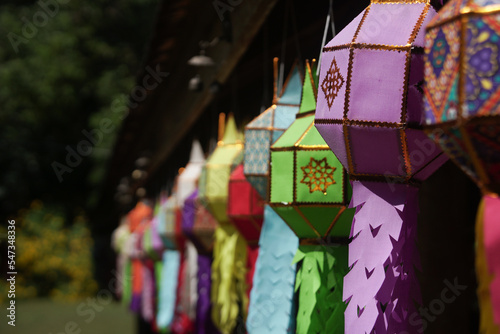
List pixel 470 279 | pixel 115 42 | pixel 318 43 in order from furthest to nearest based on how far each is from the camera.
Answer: pixel 115 42 → pixel 318 43 → pixel 470 279

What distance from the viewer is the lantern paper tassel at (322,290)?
296 centimetres

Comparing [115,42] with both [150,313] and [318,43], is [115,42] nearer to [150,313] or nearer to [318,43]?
[150,313]

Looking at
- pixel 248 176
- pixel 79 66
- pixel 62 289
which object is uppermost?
pixel 79 66

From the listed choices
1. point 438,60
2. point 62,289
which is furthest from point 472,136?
point 62,289

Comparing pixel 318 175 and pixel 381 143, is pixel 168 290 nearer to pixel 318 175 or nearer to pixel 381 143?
pixel 318 175

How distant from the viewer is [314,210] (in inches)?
118

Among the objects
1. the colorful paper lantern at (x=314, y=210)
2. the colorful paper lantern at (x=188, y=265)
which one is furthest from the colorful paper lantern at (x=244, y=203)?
the colorful paper lantern at (x=188, y=265)

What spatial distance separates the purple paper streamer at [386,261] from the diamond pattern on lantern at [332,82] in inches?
10.6

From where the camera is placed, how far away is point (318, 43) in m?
4.72

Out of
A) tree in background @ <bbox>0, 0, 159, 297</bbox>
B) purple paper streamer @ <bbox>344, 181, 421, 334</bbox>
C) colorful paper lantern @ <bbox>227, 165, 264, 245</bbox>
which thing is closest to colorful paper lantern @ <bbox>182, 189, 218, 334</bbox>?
colorful paper lantern @ <bbox>227, 165, 264, 245</bbox>

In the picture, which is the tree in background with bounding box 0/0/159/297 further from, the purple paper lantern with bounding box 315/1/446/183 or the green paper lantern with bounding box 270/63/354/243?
the purple paper lantern with bounding box 315/1/446/183

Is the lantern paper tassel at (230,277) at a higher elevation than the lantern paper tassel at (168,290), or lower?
higher

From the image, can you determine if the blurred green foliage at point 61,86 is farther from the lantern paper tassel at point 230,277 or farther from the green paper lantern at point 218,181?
the lantern paper tassel at point 230,277

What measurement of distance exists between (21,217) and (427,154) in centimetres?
2293
